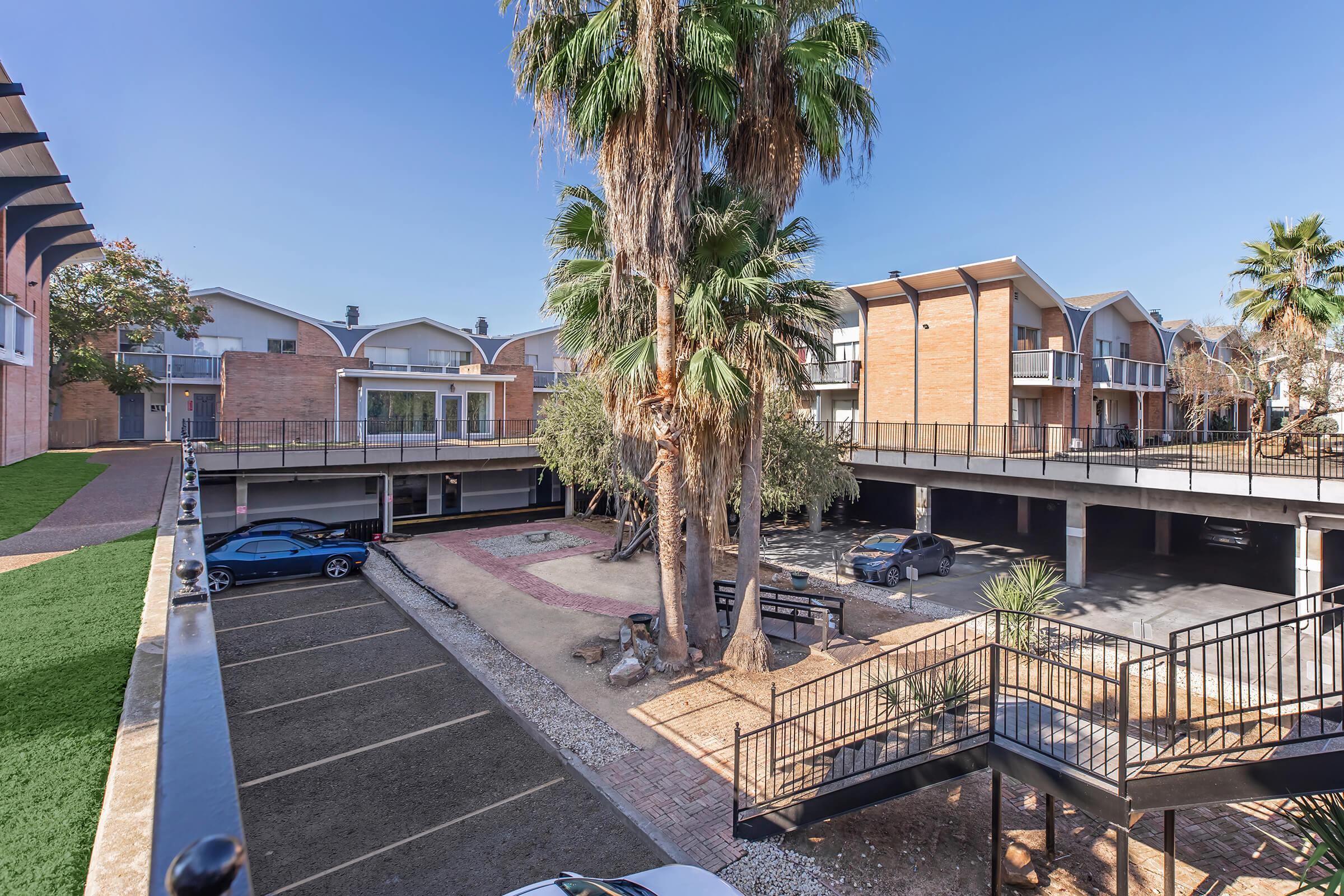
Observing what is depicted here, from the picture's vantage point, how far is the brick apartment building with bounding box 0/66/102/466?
57.2 ft

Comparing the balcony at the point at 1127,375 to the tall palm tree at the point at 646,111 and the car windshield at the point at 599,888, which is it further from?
the car windshield at the point at 599,888

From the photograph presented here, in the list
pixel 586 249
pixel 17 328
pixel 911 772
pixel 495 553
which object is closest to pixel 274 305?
pixel 17 328

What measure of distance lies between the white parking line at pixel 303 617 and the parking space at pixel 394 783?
0.79m

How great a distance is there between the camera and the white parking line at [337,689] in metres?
10.1

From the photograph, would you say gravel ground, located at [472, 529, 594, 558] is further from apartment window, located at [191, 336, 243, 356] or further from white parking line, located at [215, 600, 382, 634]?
apartment window, located at [191, 336, 243, 356]

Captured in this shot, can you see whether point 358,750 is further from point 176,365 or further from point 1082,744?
point 176,365

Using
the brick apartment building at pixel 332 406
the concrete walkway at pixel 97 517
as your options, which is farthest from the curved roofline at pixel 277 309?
the concrete walkway at pixel 97 517

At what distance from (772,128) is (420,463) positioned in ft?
64.3

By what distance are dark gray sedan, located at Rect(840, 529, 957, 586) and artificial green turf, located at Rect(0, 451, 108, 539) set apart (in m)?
18.0

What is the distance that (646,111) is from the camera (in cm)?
1006

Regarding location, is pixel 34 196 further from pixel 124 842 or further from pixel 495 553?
pixel 124 842

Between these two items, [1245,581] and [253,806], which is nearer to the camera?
[253,806]

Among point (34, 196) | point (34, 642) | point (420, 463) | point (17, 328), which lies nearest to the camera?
point (34, 642)

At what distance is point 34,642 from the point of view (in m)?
5.03
